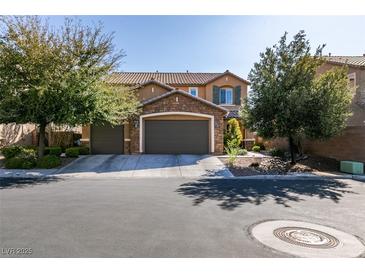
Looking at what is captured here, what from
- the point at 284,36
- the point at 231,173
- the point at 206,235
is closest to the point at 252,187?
the point at 231,173

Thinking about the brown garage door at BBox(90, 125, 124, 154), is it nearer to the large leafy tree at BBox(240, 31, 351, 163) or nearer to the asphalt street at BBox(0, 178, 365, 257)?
the asphalt street at BBox(0, 178, 365, 257)

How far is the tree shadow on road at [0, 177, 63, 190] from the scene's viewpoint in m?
9.44

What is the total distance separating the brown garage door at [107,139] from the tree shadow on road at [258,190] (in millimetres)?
8774

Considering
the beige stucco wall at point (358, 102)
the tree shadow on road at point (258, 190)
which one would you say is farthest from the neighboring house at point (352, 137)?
the tree shadow on road at point (258, 190)

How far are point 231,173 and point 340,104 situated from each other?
6418mm

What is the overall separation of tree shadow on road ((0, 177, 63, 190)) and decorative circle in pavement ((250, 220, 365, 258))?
8471 mm

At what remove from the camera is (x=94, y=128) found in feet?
57.8

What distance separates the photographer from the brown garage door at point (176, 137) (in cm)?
1786

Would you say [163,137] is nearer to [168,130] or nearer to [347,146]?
[168,130]

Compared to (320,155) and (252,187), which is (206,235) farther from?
(320,155)

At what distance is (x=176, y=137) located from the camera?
1797 cm

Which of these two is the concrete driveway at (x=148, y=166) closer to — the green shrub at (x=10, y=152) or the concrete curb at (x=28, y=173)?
the concrete curb at (x=28, y=173)

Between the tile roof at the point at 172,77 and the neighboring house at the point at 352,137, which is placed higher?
the tile roof at the point at 172,77

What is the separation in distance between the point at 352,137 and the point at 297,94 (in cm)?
465
